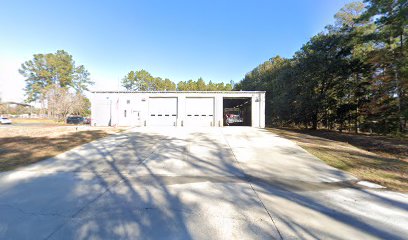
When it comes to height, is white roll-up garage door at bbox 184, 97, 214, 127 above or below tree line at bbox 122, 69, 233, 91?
below

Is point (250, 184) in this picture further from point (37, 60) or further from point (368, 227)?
point (37, 60)

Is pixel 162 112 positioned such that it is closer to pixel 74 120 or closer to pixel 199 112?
pixel 199 112

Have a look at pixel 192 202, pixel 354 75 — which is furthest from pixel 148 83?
pixel 192 202

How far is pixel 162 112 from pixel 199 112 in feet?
13.3

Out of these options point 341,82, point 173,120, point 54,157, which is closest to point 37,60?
point 173,120

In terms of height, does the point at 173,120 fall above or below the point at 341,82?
below

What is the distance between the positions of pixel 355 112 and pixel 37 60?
7488 cm

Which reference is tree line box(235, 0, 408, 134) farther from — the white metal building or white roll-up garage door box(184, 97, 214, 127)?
white roll-up garage door box(184, 97, 214, 127)

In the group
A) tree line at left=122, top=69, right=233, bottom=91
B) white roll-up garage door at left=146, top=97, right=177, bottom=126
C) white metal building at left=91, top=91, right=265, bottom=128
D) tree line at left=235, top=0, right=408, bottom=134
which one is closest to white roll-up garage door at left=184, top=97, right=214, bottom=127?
white metal building at left=91, top=91, right=265, bottom=128

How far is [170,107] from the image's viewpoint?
20703mm

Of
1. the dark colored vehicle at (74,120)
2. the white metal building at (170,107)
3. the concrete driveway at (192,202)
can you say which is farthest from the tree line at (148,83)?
the concrete driveway at (192,202)

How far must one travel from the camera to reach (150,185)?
15.2ft

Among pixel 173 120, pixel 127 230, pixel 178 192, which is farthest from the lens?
pixel 173 120

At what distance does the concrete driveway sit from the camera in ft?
9.32
